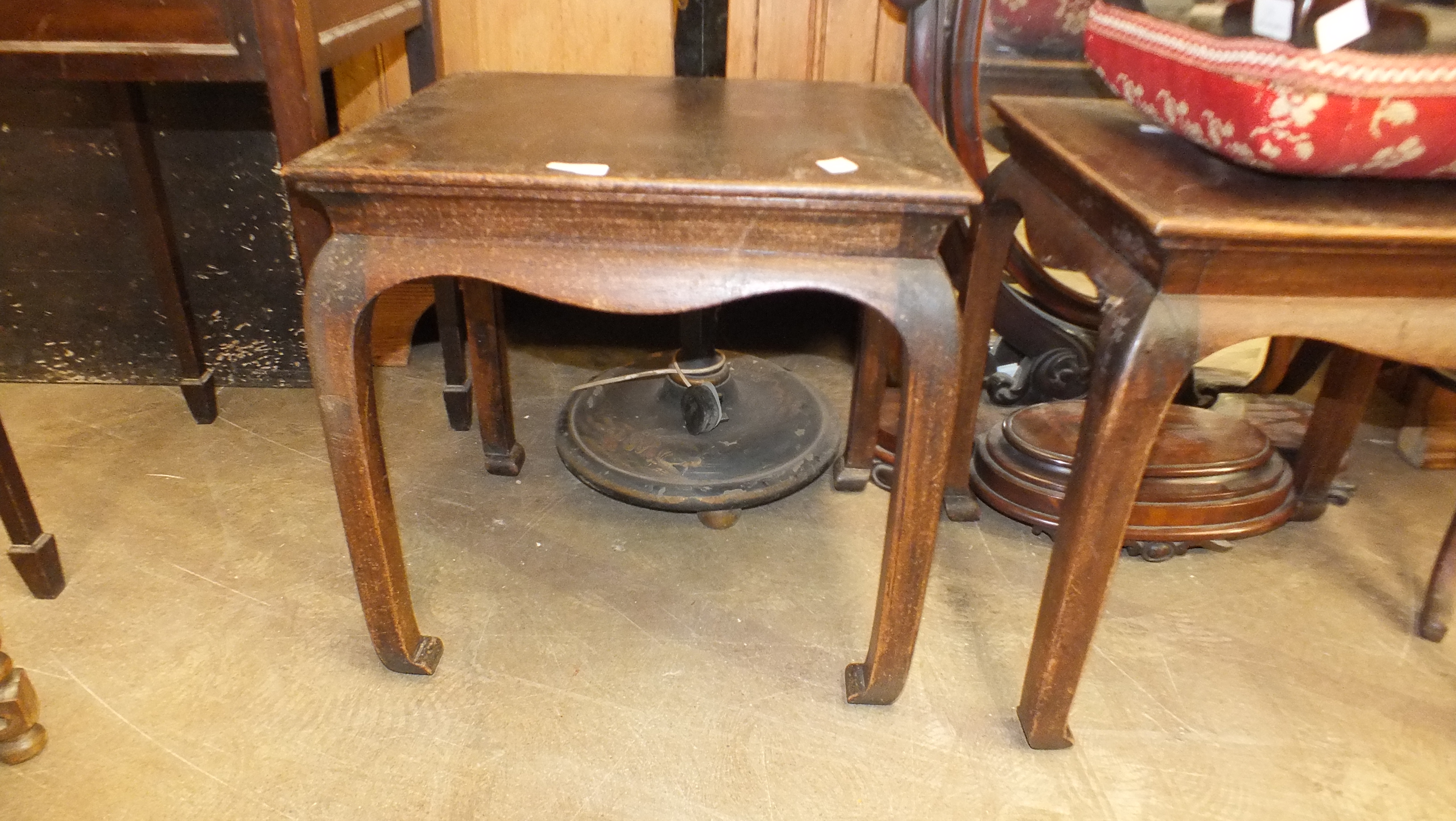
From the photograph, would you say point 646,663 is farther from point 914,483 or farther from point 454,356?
point 454,356

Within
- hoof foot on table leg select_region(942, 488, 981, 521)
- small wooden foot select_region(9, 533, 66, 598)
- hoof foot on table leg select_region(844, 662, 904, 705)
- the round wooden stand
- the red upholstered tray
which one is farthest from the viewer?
hoof foot on table leg select_region(942, 488, 981, 521)

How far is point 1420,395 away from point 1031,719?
3.63 feet

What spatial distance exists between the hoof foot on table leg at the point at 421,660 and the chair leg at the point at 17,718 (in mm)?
347

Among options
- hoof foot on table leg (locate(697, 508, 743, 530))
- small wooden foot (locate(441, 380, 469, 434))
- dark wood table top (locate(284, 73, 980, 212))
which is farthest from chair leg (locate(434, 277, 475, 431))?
hoof foot on table leg (locate(697, 508, 743, 530))

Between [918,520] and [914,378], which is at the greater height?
[914,378]

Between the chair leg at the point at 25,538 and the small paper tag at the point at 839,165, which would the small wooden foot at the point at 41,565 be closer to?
the chair leg at the point at 25,538

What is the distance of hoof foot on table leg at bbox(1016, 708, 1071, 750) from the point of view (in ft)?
3.35

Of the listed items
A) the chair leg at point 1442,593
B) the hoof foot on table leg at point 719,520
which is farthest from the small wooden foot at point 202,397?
the chair leg at point 1442,593

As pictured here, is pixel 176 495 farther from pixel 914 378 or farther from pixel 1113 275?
pixel 1113 275

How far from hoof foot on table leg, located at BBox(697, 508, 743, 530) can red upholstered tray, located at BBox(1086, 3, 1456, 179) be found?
0.80 meters

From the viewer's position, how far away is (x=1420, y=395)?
5.30 ft

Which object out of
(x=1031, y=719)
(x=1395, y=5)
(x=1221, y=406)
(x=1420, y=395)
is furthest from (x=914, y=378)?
(x=1420, y=395)

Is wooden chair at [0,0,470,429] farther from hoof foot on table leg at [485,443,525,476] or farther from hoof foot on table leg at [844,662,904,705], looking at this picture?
hoof foot on table leg at [844,662,904,705]

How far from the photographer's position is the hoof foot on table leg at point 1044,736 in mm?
1022
